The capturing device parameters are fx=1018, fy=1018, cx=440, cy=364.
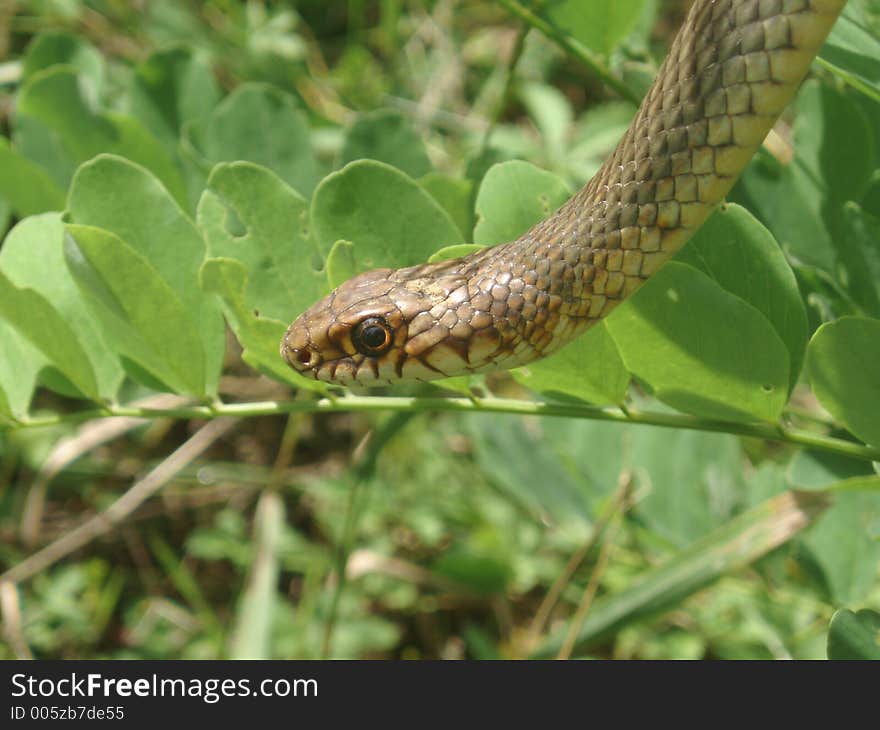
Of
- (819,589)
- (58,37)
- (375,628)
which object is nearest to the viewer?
(819,589)

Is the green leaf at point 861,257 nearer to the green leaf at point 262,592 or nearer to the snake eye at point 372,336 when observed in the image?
the snake eye at point 372,336

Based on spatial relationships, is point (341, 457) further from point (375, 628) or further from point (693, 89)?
point (693, 89)

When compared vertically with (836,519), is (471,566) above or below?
below

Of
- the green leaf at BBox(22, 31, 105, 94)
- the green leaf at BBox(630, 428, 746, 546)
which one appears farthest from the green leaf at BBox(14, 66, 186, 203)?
the green leaf at BBox(630, 428, 746, 546)

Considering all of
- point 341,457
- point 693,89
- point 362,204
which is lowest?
point 341,457

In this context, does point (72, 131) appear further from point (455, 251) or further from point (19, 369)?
point (455, 251)

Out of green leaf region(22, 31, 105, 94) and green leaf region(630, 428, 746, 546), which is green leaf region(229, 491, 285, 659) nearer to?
green leaf region(630, 428, 746, 546)

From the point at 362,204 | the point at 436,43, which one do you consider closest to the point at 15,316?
the point at 362,204

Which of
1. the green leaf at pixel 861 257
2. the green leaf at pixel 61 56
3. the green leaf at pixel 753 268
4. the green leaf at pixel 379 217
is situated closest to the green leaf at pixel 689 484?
the green leaf at pixel 861 257
